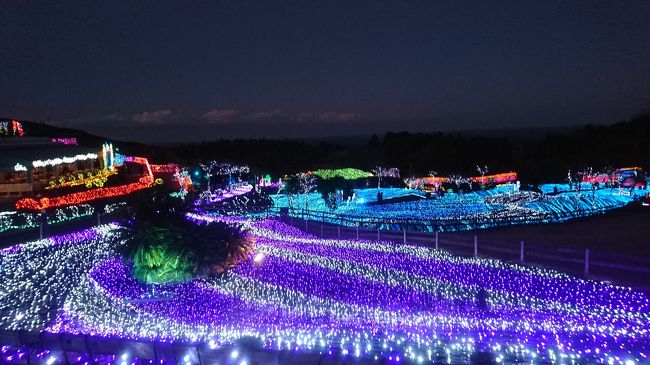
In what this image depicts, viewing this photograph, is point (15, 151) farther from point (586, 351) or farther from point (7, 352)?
point (586, 351)

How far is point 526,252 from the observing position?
512 inches

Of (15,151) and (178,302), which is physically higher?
(15,151)

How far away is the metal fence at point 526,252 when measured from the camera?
11.0 m

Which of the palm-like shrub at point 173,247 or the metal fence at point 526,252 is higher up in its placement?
the palm-like shrub at point 173,247

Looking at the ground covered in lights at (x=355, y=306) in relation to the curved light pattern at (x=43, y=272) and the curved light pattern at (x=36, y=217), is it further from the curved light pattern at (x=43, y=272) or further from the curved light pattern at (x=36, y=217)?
the curved light pattern at (x=36, y=217)

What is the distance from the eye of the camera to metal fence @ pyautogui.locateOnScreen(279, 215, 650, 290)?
11.0m

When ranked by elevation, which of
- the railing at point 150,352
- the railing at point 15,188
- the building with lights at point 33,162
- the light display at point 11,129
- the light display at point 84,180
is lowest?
the railing at point 150,352

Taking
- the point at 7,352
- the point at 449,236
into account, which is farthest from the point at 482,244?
the point at 7,352

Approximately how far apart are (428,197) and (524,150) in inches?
1545

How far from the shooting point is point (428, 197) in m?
28.2

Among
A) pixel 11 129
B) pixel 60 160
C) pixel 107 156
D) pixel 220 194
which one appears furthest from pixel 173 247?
pixel 11 129

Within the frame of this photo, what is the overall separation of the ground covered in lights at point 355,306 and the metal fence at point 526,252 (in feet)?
1.74

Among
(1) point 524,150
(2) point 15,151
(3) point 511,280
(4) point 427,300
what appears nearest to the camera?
(4) point 427,300

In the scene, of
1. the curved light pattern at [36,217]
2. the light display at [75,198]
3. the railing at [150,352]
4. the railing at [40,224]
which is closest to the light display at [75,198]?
the light display at [75,198]
